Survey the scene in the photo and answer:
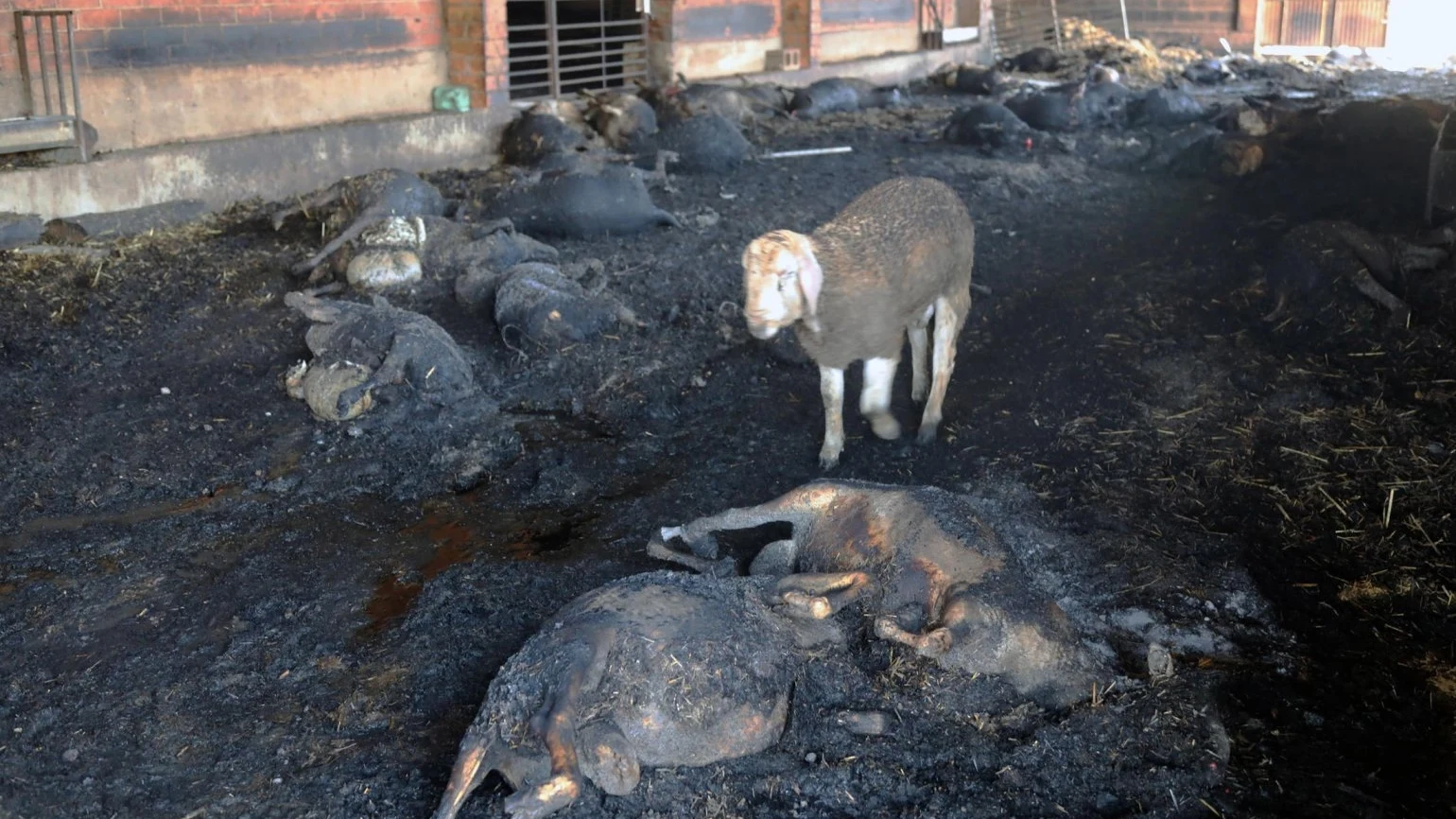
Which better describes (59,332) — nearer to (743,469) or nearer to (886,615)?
(743,469)

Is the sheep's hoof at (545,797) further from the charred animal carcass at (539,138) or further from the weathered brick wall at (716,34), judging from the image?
the weathered brick wall at (716,34)

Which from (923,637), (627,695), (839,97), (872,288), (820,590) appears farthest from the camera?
(839,97)

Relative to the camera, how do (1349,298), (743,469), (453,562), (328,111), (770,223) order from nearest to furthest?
(453,562), (743,469), (1349,298), (770,223), (328,111)

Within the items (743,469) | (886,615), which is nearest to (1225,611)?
(886,615)

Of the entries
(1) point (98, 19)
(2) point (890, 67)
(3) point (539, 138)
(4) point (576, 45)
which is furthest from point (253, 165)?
(2) point (890, 67)

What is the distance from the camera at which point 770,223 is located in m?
9.88

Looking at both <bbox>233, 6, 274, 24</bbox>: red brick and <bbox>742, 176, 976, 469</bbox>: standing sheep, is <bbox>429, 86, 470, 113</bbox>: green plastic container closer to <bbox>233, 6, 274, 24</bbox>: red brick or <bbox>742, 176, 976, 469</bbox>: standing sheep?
<bbox>233, 6, 274, 24</bbox>: red brick

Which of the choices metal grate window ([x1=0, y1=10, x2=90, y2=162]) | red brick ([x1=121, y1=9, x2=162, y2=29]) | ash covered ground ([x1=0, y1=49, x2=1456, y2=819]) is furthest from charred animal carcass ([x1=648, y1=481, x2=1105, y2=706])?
red brick ([x1=121, y1=9, x2=162, y2=29])

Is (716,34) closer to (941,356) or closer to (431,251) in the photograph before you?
(431,251)

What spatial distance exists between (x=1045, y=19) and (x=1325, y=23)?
5.16 meters

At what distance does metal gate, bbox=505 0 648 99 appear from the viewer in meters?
13.3

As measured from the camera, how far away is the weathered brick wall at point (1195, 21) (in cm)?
2247

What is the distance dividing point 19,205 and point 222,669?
629cm

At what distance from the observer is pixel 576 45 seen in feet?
48.8
